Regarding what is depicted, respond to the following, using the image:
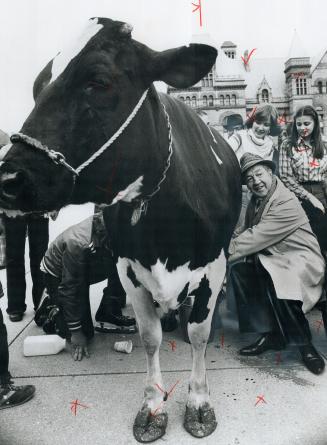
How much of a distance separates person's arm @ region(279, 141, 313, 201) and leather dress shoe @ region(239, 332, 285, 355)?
3.37 feet

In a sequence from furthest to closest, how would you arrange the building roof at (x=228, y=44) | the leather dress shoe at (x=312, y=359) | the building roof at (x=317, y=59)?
A: the building roof at (x=317, y=59) < the building roof at (x=228, y=44) < the leather dress shoe at (x=312, y=359)

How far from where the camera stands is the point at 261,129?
3.07 metres

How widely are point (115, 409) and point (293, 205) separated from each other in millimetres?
1730

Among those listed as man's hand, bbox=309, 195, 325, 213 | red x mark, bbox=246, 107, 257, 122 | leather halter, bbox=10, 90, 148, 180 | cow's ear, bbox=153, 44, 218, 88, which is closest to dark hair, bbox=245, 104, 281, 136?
red x mark, bbox=246, 107, 257, 122

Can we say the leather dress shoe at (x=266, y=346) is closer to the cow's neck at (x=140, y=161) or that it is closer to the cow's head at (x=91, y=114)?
the cow's neck at (x=140, y=161)

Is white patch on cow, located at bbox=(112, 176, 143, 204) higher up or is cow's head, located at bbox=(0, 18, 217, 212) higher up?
cow's head, located at bbox=(0, 18, 217, 212)

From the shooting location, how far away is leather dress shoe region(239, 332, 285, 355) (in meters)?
2.93

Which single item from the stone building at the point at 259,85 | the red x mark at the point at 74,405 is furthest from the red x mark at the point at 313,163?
the red x mark at the point at 74,405

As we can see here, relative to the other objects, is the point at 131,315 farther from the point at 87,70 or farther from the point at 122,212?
the point at 87,70

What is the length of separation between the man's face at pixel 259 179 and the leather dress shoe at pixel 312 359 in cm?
106

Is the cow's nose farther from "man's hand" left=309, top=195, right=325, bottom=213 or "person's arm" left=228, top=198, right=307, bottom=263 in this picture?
"man's hand" left=309, top=195, right=325, bottom=213

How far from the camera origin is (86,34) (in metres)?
1.46

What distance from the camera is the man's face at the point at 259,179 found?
9.34 ft

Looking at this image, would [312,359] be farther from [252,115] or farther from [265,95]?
[265,95]
